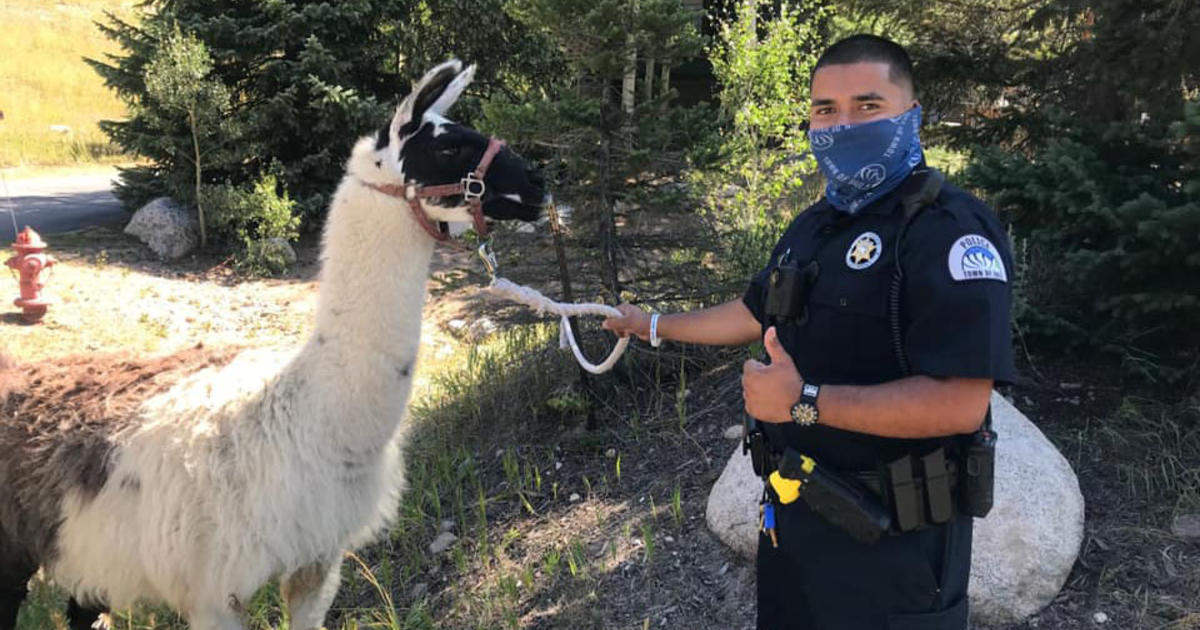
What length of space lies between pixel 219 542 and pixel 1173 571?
3.83 meters

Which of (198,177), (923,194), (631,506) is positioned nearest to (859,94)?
(923,194)

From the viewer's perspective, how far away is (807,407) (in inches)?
70.2

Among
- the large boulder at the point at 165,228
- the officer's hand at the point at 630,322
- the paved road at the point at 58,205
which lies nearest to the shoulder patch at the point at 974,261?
the officer's hand at the point at 630,322

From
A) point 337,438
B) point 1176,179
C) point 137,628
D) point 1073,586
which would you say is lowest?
point 137,628

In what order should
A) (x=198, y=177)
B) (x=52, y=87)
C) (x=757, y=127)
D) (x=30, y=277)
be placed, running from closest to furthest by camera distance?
(x=757, y=127) → (x=30, y=277) → (x=198, y=177) → (x=52, y=87)

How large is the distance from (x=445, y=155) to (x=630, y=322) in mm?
908

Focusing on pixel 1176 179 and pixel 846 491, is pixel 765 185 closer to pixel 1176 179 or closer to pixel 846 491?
pixel 1176 179

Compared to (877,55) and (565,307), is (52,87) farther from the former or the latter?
(877,55)

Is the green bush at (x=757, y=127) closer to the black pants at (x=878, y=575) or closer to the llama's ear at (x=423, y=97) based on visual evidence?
the llama's ear at (x=423, y=97)

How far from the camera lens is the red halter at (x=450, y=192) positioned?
2.94 metres

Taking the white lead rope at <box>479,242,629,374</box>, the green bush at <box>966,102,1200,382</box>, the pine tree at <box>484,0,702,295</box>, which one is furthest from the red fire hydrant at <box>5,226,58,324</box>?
the green bush at <box>966,102,1200,382</box>

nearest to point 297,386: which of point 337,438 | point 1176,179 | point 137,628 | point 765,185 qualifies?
point 337,438

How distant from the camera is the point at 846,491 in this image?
1.96 metres

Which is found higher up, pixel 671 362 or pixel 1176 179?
pixel 1176 179
